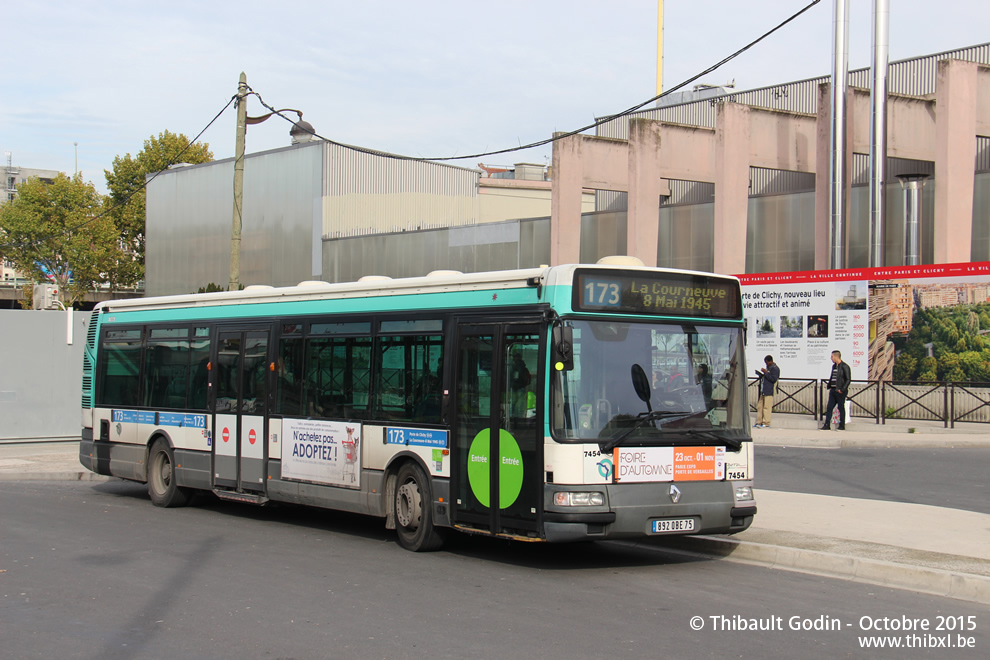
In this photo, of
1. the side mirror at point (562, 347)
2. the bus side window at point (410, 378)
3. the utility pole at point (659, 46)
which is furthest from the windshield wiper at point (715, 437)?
the utility pole at point (659, 46)

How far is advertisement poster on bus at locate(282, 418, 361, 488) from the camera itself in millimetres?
11484

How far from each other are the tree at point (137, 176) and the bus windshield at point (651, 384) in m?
69.4

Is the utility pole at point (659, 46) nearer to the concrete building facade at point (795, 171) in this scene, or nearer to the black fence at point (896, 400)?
the concrete building facade at point (795, 171)

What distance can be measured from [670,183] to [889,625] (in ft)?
113

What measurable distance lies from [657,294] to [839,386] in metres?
15.4

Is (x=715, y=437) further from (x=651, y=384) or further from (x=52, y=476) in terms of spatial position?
(x=52, y=476)

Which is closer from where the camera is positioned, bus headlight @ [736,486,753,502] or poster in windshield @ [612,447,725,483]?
poster in windshield @ [612,447,725,483]

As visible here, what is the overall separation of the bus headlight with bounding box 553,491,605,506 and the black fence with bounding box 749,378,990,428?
18.0 m

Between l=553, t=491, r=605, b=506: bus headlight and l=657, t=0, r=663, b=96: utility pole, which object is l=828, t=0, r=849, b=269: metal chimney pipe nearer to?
l=553, t=491, r=605, b=506: bus headlight

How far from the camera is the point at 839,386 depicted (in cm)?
2373

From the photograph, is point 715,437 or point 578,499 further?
point 715,437

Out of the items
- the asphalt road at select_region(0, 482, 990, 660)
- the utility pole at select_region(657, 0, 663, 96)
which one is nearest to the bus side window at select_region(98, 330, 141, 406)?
the asphalt road at select_region(0, 482, 990, 660)

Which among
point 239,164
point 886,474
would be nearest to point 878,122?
point 886,474

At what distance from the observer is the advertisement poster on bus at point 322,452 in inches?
452
